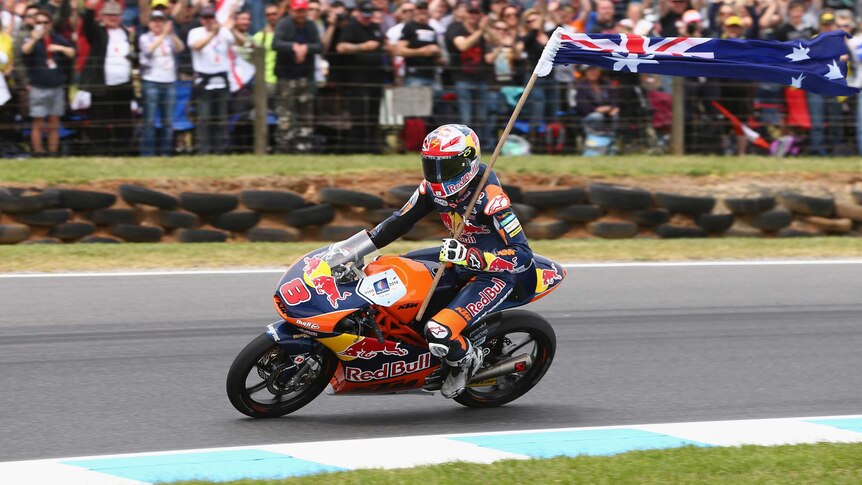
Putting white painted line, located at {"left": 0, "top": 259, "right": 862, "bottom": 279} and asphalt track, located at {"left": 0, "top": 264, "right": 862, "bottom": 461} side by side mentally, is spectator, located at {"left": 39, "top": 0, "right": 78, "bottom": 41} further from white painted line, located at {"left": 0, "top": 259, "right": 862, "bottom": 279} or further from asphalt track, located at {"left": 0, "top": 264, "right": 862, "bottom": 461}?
asphalt track, located at {"left": 0, "top": 264, "right": 862, "bottom": 461}

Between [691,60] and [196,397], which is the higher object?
[691,60]

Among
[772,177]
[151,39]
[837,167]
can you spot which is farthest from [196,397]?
[837,167]

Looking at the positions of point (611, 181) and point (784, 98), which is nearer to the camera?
point (611, 181)

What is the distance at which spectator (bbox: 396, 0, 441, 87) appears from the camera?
535 inches

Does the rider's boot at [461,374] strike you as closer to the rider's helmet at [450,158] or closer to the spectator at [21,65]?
the rider's helmet at [450,158]

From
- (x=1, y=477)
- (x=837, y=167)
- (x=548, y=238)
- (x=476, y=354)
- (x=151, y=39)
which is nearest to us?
(x=1, y=477)

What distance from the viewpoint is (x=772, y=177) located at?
44.1ft

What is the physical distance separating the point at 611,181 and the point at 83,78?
5.84 m

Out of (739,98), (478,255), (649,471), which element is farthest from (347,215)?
(649,471)

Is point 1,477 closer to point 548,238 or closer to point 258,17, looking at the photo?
point 548,238

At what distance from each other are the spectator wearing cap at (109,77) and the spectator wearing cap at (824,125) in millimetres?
7964

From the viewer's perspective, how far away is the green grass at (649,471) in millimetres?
5012

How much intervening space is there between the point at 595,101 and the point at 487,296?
27.0 feet

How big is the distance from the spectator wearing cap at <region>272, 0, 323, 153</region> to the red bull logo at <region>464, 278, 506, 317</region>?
7.52 m
